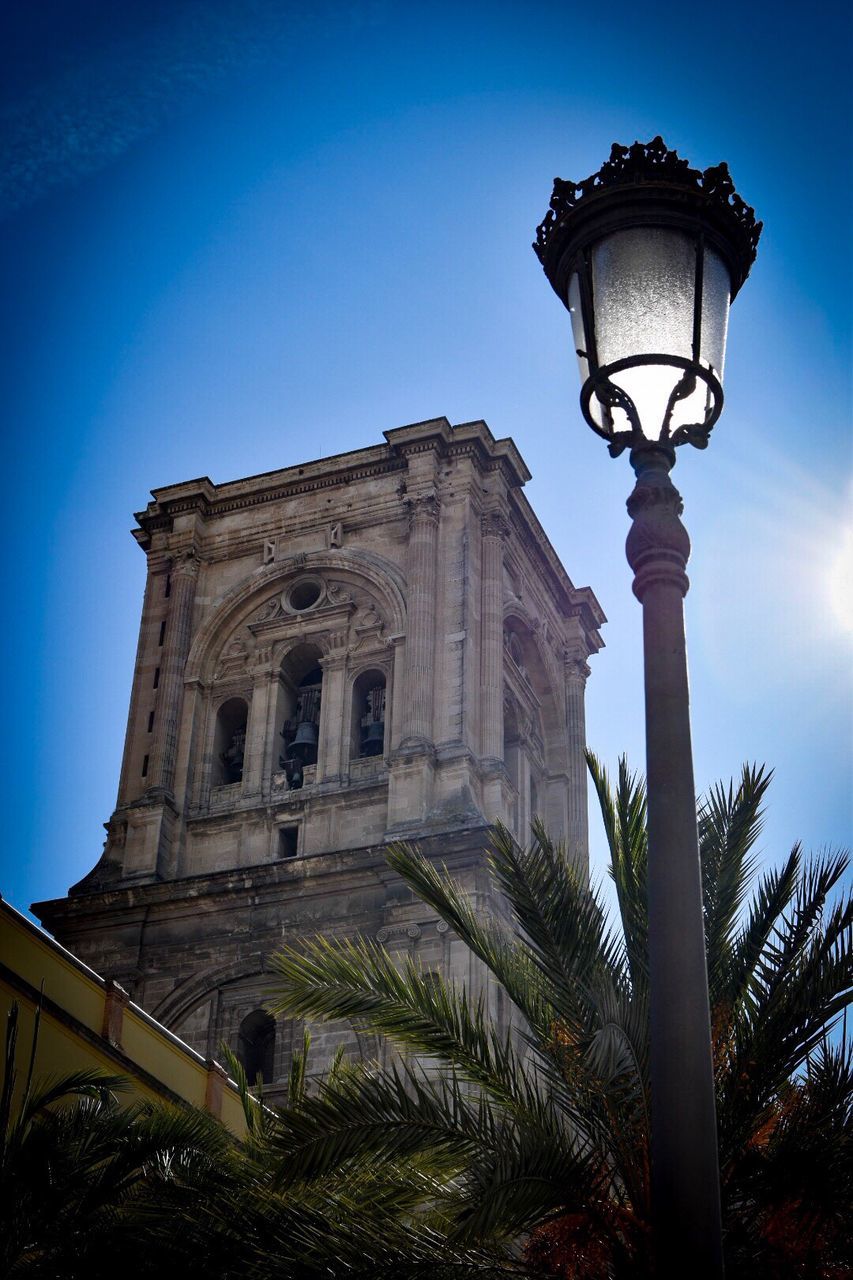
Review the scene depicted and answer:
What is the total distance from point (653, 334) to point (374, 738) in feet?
88.2

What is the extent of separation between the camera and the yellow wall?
1717cm

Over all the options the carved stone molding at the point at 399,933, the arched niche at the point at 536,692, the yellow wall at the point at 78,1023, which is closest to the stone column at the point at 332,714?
the arched niche at the point at 536,692

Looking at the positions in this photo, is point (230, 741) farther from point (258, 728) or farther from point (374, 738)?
point (374, 738)

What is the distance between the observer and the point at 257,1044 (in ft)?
99.7

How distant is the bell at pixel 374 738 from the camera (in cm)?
3323

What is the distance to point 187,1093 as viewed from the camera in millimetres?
19688

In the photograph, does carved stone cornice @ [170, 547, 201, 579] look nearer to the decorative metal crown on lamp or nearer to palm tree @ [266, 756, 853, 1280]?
palm tree @ [266, 756, 853, 1280]

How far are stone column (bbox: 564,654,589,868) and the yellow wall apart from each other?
58.7ft

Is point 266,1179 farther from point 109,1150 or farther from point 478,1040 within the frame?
point 109,1150

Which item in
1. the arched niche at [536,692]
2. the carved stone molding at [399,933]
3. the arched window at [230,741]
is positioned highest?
the arched niche at [536,692]

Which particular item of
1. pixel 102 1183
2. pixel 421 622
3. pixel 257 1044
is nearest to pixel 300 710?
pixel 421 622

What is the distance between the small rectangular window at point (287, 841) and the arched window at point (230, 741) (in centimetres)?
240

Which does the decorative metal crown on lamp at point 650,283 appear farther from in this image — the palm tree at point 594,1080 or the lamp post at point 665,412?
the palm tree at point 594,1080

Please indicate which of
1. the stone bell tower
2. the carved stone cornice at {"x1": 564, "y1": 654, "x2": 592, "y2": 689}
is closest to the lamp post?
the stone bell tower
